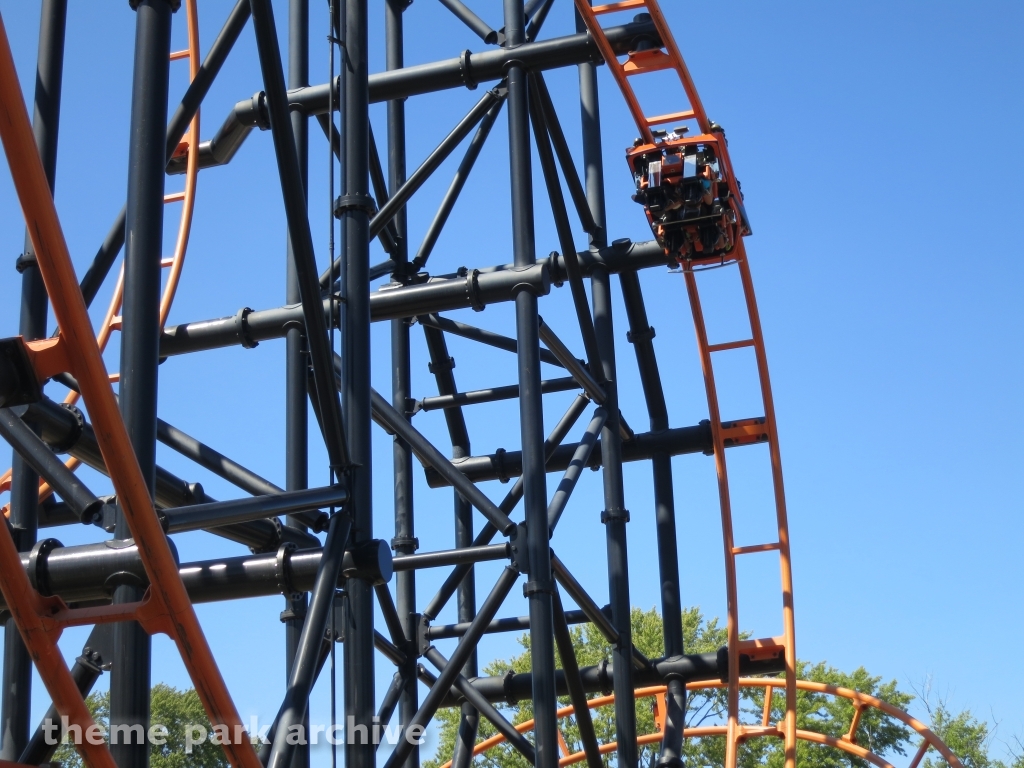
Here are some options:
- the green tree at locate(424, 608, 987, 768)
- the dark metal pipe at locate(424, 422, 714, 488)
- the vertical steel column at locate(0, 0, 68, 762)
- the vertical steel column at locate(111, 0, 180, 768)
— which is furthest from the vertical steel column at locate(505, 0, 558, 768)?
the green tree at locate(424, 608, 987, 768)

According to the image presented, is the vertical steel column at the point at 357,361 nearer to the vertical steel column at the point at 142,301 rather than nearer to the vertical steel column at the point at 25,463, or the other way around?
the vertical steel column at the point at 142,301

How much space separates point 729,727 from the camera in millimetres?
10930

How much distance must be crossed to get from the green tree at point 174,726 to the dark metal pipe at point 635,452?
18.4 m

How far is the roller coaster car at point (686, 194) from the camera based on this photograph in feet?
33.0

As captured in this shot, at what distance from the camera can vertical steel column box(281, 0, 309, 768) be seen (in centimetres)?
814

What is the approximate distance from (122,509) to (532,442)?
3.84 m

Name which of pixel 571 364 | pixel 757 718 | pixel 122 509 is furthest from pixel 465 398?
pixel 757 718

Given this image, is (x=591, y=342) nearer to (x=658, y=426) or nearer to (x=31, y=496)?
(x=658, y=426)

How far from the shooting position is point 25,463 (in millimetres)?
6371

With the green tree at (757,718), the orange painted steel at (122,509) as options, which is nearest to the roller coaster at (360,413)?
the orange painted steel at (122,509)

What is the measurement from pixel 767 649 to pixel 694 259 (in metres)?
3.22

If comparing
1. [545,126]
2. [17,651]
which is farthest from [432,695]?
[545,126]

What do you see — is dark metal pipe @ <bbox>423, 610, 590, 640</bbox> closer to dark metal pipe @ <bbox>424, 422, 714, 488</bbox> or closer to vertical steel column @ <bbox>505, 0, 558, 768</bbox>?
dark metal pipe @ <bbox>424, 422, 714, 488</bbox>

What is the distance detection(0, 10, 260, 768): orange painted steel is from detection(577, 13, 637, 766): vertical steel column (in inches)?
193
